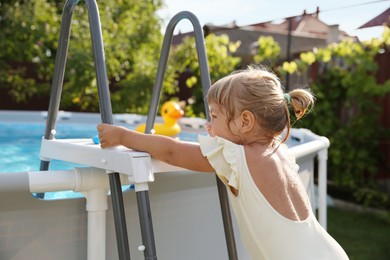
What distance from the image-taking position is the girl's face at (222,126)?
5.30 feet

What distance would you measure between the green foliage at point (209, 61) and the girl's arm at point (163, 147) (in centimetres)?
571

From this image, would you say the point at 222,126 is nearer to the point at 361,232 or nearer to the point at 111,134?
the point at 111,134

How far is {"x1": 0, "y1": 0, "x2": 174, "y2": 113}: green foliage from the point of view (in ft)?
26.7

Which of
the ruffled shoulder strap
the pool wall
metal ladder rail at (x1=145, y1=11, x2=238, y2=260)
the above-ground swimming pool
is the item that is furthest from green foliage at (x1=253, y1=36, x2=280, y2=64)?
the ruffled shoulder strap

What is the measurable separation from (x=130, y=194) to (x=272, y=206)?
517 millimetres

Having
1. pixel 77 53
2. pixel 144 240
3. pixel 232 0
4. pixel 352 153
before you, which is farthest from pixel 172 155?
pixel 232 0

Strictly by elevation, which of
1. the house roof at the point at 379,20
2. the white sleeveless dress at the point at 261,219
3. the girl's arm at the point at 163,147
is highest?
the house roof at the point at 379,20

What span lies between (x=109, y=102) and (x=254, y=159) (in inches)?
19.0

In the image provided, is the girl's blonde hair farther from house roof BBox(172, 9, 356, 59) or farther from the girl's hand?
house roof BBox(172, 9, 356, 59)

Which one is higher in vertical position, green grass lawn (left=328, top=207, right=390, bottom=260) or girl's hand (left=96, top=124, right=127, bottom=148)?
girl's hand (left=96, top=124, right=127, bottom=148)

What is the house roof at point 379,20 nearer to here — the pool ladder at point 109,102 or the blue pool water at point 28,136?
the blue pool water at point 28,136

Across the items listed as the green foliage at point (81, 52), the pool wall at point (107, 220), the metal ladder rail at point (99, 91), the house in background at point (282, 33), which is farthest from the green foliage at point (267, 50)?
the metal ladder rail at point (99, 91)

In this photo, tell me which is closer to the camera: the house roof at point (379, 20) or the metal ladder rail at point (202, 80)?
the metal ladder rail at point (202, 80)

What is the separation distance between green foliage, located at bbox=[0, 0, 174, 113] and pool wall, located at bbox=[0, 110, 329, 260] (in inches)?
238
